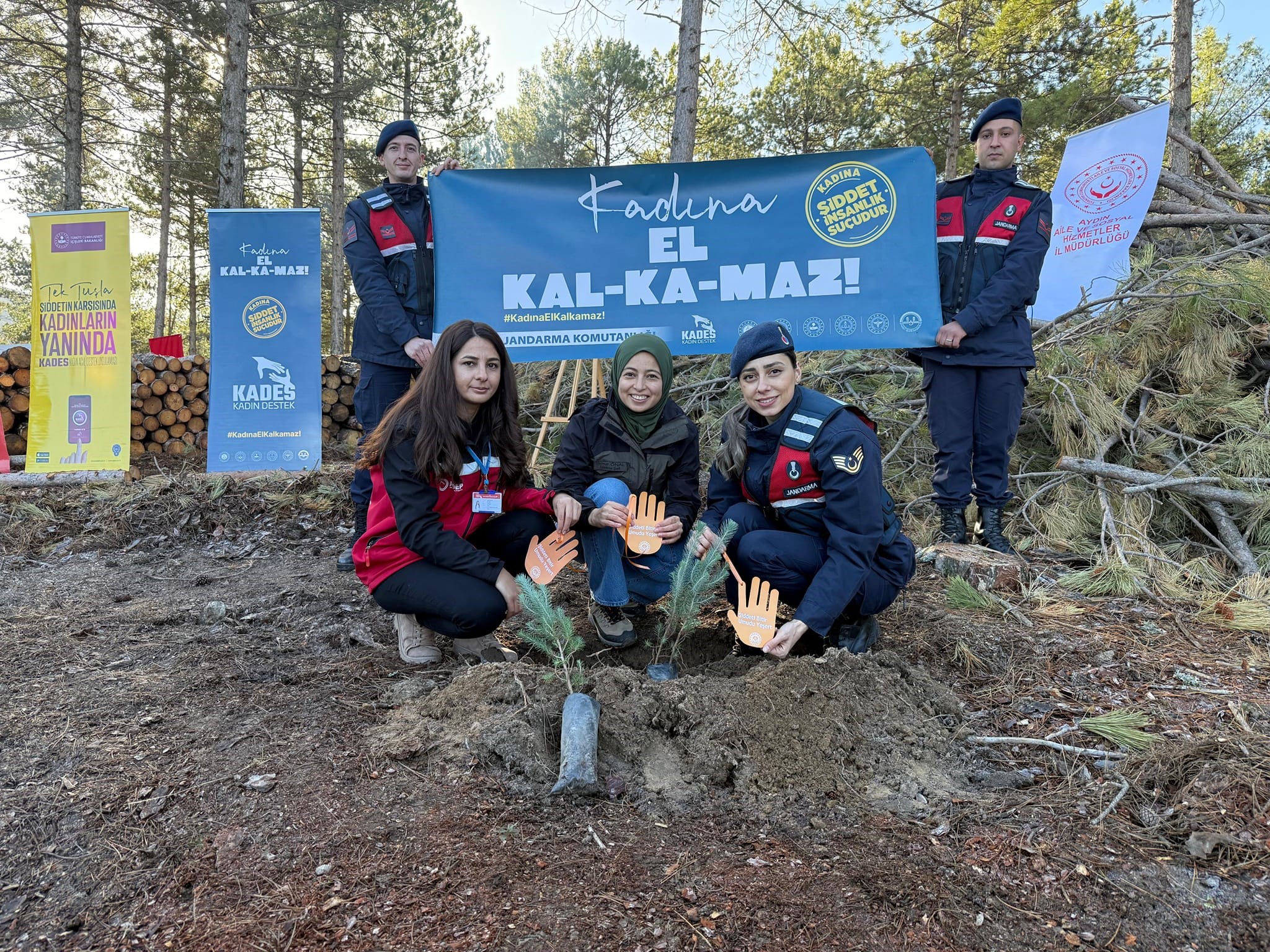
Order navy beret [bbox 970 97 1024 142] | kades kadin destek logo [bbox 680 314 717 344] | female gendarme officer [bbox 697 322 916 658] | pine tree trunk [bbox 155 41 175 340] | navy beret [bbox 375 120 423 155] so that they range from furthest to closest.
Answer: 1. pine tree trunk [bbox 155 41 175 340]
2. kades kadin destek logo [bbox 680 314 717 344]
3. navy beret [bbox 375 120 423 155]
4. navy beret [bbox 970 97 1024 142]
5. female gendarme officer [bbox 697 322 916 658]

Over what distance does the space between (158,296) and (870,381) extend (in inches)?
641

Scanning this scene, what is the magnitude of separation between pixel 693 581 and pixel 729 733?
1.82ft

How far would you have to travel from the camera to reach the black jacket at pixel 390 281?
3562mm

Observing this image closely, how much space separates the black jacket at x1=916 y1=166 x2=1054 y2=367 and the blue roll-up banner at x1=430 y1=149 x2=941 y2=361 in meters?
0.26

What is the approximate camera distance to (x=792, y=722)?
190 centimetres

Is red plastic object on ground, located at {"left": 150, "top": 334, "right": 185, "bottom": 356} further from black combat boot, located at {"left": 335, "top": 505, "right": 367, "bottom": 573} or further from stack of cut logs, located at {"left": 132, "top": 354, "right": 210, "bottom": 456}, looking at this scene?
black combat boot, located at {"left": 335, "top": 505, "right": 367, "bottom": 573}

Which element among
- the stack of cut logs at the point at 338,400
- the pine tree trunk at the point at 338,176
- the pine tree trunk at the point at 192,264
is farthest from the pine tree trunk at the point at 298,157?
the stack of cut logs at the point at 338,400

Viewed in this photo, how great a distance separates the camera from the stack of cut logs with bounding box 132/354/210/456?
6.83m

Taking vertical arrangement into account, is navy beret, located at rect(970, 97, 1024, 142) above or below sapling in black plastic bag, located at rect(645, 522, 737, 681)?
above

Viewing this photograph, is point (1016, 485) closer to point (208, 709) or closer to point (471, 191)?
point (471, 191)

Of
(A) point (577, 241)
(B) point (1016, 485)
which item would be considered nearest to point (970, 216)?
(B) point (1016, 485)

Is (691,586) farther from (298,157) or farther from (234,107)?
(298,157)

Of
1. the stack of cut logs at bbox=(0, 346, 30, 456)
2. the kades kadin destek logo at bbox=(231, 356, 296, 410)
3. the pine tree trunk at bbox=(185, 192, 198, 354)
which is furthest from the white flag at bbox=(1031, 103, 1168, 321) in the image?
the pine tree trunk at bbox=(185, 192, 198, 354)

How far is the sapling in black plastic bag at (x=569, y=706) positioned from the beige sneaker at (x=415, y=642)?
0.50 m
